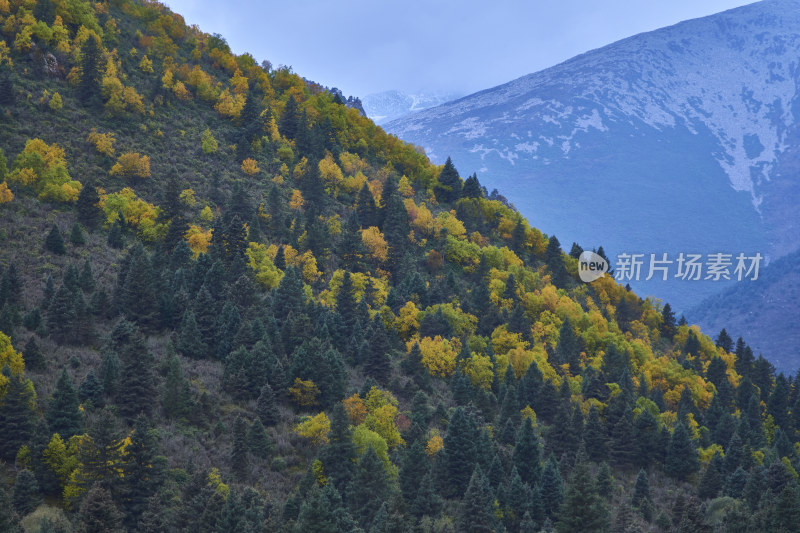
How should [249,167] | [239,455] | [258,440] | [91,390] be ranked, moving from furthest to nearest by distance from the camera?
[249,167]
[258,440]
[91,390]
[239,455]

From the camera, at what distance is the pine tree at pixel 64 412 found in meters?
49.6

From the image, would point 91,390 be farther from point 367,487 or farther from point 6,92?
point 6,92

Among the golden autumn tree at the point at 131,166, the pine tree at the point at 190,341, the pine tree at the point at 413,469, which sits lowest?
the pine tree at the point at 413,469

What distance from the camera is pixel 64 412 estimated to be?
4988 centimetres

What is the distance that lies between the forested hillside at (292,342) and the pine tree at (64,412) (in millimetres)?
328

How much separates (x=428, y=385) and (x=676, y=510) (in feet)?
98.6

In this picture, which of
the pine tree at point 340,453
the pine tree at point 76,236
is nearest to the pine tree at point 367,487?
the pine tree at point 340,453

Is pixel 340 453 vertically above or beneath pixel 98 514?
above

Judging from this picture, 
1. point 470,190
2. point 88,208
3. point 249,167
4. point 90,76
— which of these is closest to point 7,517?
point 88,208

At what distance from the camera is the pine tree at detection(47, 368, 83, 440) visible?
49.6 meters

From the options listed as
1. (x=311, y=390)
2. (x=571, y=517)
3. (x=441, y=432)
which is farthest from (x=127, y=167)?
(x=571, y=517)

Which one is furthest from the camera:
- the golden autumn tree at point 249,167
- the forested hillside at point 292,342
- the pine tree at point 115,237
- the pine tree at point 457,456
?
the golden autumn tree at point 249,167

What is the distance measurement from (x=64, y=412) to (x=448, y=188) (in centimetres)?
10168

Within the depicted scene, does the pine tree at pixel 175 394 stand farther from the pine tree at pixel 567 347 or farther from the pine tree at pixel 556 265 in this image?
the pine tree at pixel 556 265
